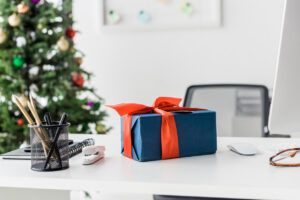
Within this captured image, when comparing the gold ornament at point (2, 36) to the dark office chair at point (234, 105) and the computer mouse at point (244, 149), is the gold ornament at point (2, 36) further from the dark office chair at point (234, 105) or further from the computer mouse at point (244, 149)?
the computer mouse at point (244, 149)

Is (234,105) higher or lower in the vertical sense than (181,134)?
lower

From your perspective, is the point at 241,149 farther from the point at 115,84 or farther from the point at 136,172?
the point at 115,84

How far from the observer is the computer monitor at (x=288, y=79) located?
82cm

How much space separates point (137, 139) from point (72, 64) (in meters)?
1.70

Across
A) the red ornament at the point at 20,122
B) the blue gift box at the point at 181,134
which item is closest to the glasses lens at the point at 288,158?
the blue gift box at the point at 181,134

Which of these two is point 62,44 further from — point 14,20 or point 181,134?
point 181,134

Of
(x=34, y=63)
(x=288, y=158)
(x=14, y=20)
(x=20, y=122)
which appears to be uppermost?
(x=14, y=20)

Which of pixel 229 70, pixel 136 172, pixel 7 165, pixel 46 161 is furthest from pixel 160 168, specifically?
pixel 229 70

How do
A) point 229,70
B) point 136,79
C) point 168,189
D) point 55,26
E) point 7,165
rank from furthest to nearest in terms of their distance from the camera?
point 136,79 < point 229,70 < point 55,26 < point 7,165 < point 168,189

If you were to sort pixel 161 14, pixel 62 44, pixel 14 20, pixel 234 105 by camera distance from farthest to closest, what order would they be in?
pixel 161 14 → pixel 234 105 → pixel 62 44 → pixel 14 20

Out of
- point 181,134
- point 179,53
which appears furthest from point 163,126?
point 179,53

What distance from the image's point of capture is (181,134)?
94cm

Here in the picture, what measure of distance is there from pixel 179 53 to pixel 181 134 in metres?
2.08

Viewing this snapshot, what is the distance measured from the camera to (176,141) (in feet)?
3.07
